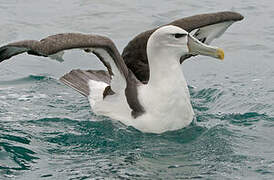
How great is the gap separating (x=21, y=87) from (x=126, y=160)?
3.86 metres

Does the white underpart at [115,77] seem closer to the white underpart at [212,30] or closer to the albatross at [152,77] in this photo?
the albatross at [152,77]

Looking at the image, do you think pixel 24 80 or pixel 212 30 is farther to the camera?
pixel 24 80

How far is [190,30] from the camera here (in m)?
11.3

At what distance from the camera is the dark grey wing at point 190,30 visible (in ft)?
36.7

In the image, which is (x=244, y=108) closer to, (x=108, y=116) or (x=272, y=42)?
(x=108, y=116)

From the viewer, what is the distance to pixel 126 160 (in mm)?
9328

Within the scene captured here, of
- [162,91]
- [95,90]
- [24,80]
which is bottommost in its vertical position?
[24,80]

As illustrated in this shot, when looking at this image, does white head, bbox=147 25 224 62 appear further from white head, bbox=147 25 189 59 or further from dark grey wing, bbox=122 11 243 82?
dark grey wing, bbox=122 11 243 82

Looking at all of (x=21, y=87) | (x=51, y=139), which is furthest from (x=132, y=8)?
(x=51, y=139)

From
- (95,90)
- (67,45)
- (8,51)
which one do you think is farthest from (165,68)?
(8,51)

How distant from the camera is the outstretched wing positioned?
9.34 meters

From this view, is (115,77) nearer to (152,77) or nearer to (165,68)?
(152,77)

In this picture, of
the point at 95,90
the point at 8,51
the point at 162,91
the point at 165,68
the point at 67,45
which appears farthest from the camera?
the point at 95,90

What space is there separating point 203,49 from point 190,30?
124cm
